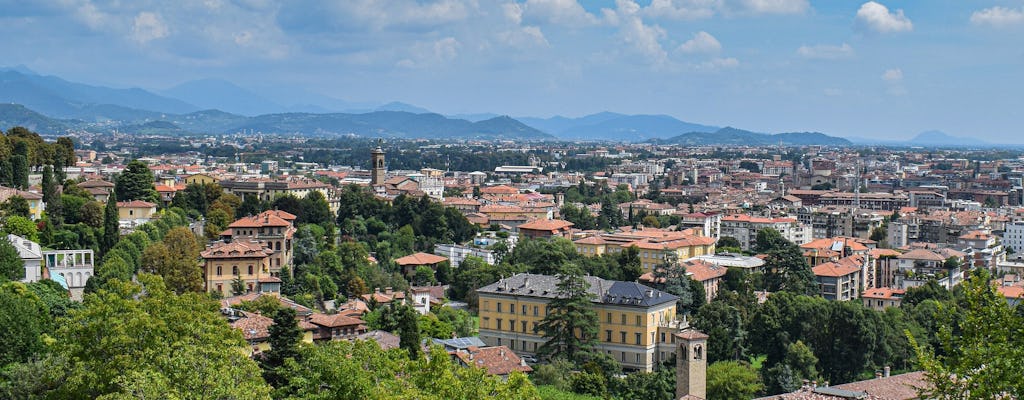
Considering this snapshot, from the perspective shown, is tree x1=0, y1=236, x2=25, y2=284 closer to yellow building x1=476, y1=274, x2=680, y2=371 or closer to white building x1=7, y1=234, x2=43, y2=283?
white building x1=7, y1=234, x2=43, y2=283

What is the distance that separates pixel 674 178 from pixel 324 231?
86691 mm

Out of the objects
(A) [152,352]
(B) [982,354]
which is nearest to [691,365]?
(A) [152,352]

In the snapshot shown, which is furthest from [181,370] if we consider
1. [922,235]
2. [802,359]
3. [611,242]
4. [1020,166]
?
[1020,166]

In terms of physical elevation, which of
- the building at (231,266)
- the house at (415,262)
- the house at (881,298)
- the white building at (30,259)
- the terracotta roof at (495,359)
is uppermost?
the white building at (30,259)

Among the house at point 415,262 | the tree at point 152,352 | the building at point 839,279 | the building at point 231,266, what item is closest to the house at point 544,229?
the house at point 415,262

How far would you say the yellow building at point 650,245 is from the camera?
2016 inches

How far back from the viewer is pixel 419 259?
4725cm

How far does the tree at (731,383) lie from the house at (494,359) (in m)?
4.52

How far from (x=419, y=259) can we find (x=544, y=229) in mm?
13332

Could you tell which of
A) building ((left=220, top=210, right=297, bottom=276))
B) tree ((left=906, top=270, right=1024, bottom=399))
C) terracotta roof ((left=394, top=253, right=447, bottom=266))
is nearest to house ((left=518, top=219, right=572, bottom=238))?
terracotta roof ((left=394, top=253, right=447, bottom=266))

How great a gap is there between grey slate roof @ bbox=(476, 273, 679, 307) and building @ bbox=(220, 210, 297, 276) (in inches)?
302

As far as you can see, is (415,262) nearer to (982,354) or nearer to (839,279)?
(839,279)

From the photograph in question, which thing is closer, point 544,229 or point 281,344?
point 281,344

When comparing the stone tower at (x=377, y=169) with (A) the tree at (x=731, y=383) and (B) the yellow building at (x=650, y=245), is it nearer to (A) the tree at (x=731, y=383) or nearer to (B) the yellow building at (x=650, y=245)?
(B) the yellow building at (x=650, y=245)
